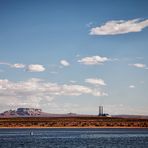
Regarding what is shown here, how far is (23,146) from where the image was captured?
61406 millimetres

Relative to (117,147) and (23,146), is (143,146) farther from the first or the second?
(23,146)

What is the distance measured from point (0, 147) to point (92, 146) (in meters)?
12.6

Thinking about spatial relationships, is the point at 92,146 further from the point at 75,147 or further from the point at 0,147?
the point at 0,147

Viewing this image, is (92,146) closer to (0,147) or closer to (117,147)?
(117,147)

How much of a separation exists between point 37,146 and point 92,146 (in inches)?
299

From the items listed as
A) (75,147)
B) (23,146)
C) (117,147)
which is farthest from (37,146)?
(117,147)

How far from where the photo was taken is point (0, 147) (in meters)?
60.4

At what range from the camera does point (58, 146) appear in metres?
61.1

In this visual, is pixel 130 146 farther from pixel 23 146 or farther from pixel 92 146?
pixel 23 146

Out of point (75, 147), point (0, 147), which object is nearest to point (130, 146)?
point (75, 147)

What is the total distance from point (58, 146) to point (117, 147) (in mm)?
8201

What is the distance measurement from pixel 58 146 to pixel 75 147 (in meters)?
3.55

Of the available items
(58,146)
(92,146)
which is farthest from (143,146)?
(58,146)

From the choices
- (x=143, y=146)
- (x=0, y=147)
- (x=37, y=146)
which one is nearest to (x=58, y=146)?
(x=37, y=146)
